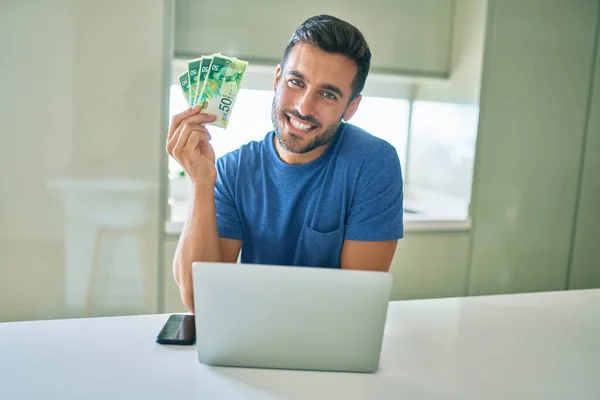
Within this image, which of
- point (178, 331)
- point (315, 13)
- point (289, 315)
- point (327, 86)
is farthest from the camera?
point (315, 13)

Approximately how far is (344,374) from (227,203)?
0.71m

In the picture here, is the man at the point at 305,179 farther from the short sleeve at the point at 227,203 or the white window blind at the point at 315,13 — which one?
the white window blind at the point at 315,13

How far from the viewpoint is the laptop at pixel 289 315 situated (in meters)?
1.03

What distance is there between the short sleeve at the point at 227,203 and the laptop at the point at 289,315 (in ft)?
1.87

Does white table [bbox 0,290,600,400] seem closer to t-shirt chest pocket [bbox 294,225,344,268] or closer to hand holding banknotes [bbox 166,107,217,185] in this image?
t-shirt chest pocket [bbox 294,225,344,268]

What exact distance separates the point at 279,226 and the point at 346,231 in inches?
7.9

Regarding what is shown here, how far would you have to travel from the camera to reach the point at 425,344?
126 cm

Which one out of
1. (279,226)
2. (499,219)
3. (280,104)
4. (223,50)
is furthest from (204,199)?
(499,219)

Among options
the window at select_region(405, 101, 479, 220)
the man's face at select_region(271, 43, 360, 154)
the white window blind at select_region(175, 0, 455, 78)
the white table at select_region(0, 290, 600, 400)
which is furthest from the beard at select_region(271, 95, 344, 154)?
the window at select_region(405, 101, 479, 220)

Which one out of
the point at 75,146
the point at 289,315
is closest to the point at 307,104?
the point at 289,315

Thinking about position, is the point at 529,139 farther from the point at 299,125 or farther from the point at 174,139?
the point at 174,139

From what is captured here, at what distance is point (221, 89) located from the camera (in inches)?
60.1

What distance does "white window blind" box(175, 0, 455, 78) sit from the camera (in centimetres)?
286

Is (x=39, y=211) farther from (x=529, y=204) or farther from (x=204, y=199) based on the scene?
(x=529, y=204)
